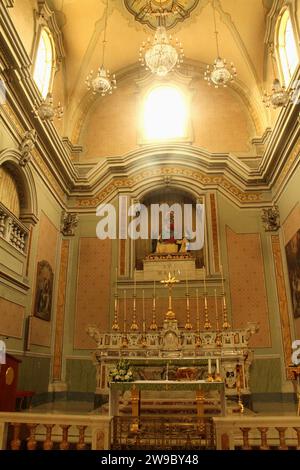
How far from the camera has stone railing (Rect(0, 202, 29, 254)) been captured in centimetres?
714

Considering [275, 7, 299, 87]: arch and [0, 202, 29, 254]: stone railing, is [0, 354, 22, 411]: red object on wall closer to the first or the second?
[0, 202, 29, 254]: stone railing

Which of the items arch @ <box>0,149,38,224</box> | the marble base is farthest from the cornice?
the marble base

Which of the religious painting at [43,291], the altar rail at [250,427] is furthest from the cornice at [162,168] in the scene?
the altar rail at [250,427]

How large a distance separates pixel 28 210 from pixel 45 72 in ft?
12.9

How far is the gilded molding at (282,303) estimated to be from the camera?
9.45 metres

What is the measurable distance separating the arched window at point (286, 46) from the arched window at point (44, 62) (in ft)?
19.1

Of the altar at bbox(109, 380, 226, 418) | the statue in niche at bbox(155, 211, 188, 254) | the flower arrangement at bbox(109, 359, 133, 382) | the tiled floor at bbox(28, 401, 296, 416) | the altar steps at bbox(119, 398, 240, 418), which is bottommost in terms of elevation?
the tiled floor at bbox(28, 401, 296, 416)

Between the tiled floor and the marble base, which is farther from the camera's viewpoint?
the marble base

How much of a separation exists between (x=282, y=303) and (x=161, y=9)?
8369 millimetres

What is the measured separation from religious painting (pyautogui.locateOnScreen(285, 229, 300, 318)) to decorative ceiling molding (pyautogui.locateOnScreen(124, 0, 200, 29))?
6.80 meters

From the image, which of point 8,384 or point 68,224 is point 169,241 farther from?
point 8,384

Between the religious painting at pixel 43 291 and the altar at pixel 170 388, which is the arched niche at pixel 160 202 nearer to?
the religious painting at pixel 43 291

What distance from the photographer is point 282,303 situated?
32.3 feet
